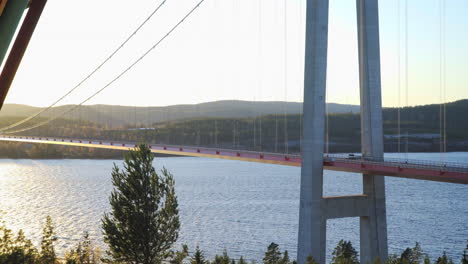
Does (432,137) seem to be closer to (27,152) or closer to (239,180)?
(239,180)

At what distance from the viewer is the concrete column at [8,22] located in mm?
1689

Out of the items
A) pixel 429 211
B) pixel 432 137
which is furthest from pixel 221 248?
pixel 432 137

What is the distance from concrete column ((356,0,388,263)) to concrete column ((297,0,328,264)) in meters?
1.77

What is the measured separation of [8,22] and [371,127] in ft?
58.4

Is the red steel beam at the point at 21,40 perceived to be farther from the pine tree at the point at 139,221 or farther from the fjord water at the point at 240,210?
the fjord water at the point at 240,210

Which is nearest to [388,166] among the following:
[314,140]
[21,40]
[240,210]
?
[314,140]

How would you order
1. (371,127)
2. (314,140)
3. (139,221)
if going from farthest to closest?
(371,127)
(314,140)
(139,221)

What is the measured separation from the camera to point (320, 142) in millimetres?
17672

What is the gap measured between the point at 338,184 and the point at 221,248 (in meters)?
34.5

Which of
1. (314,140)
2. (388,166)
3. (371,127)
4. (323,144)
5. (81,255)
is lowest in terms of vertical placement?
(81,255)

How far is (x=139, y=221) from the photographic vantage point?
16750mm

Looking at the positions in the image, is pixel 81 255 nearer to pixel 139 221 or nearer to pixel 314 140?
pixel 139 221

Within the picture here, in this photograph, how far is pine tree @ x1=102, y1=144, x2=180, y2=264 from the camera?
54.4 feet

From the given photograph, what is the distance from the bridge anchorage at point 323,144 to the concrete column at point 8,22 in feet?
52.8
